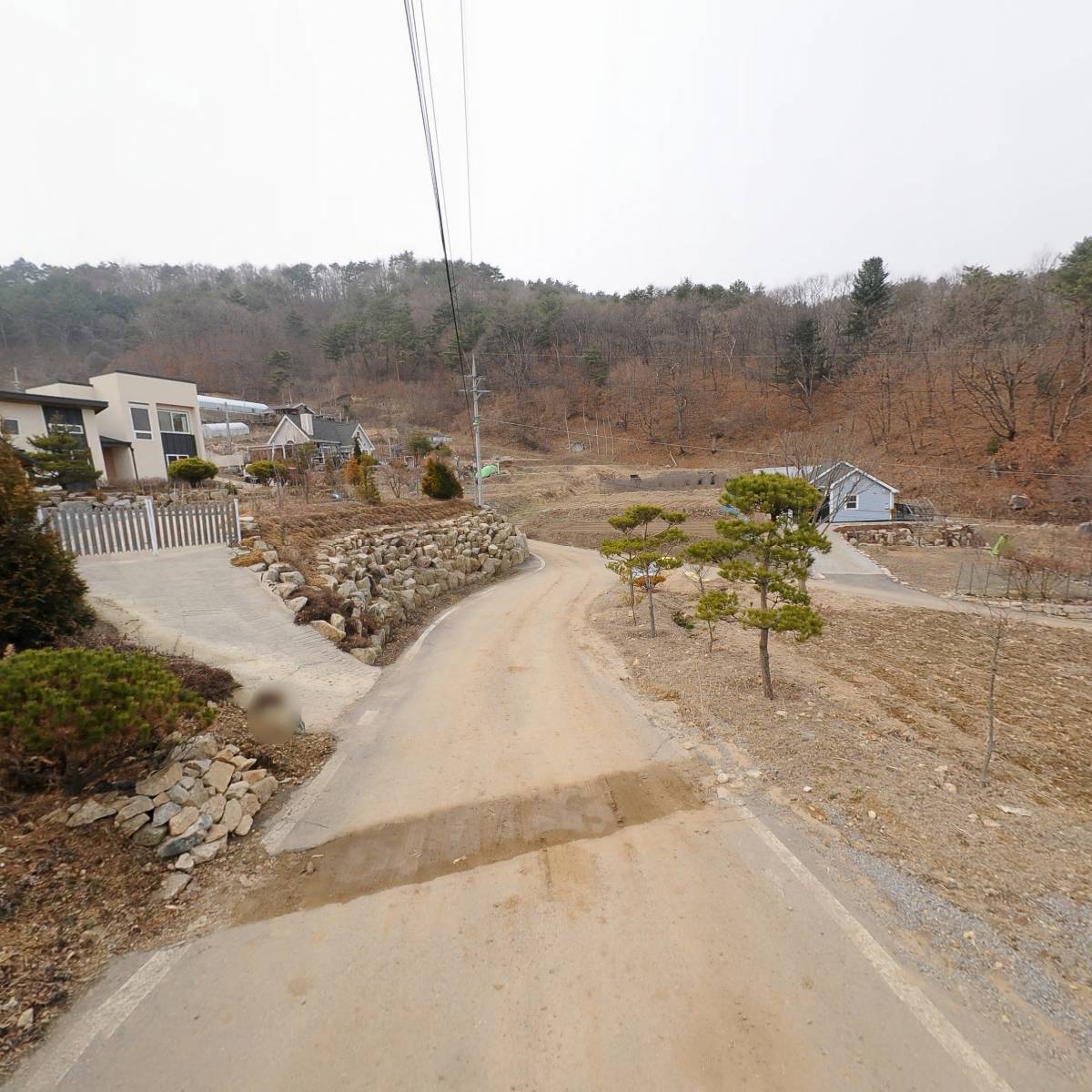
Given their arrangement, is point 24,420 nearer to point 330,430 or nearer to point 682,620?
point 330,430

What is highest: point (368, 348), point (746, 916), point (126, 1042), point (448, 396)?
point (368, 348)

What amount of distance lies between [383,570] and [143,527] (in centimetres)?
492

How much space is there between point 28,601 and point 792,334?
57638mm

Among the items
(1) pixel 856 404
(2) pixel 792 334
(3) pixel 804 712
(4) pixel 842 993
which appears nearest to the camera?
(4) pixel 842 993

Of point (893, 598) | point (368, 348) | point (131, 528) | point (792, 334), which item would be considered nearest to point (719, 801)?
point (131, 528)

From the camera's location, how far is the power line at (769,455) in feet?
94.8

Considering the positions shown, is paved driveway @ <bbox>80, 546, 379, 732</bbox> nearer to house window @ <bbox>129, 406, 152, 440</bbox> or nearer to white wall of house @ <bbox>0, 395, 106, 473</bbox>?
white wall of house @ <bbox>0, 395, 106, 473</bbox>

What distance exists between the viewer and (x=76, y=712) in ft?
→ 12.1

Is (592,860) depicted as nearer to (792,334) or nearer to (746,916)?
(746,916)

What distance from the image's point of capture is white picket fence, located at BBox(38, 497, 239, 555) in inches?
404

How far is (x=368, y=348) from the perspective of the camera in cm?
6925

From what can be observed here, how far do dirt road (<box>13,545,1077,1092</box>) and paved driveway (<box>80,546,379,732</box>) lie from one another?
Result: 235 centimetres

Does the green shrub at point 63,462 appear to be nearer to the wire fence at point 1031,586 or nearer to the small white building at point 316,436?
the small white building at point 316,436

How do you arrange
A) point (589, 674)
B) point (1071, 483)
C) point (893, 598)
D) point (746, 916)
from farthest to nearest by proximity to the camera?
point (1071, 483)
point (893, 598)
point (589, 674)
point (746, 916)
